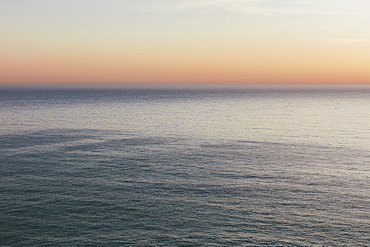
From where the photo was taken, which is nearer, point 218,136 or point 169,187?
point 169,187

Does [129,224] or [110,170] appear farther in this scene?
[110,170]

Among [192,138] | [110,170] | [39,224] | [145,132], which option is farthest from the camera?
[145,132]

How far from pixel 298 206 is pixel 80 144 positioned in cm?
2984

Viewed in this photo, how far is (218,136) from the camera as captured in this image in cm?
5200

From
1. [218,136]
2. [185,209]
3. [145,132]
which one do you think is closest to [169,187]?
[185,209]

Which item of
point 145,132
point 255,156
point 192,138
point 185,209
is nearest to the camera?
point 185,209

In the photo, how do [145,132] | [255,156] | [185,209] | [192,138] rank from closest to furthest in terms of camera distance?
[185,209] < [255,156] < [192,138] < [145,132]

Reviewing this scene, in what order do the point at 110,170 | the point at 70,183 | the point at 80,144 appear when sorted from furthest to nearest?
the point at 80,144 → the point at 110,170 → the point at 70,183

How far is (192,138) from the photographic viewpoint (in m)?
49.9

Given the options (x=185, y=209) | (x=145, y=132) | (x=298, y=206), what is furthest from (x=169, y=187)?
(x=145, y=132)

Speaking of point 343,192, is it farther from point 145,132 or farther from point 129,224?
point 145,132

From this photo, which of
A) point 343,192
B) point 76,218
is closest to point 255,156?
point 343,192

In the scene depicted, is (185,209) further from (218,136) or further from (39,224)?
(218,136)

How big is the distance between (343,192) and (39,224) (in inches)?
808
